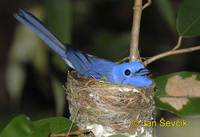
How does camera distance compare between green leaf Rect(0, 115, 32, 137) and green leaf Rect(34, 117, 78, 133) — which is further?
green leaf Rect(34, 117, 78, 133)

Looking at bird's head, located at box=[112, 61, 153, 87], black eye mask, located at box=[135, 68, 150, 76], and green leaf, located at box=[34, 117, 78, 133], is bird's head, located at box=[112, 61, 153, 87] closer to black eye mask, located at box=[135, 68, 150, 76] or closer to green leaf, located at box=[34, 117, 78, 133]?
black eye mask, located at box=[135, 68, 150, 76]

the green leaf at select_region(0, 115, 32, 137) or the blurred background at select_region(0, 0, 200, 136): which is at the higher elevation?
the blurred background at select_region(0, 0, 200, 136)

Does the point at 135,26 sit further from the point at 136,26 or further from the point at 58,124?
the point at 58,124

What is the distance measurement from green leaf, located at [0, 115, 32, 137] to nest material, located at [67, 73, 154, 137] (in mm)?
344

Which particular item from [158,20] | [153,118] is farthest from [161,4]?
[158,20]

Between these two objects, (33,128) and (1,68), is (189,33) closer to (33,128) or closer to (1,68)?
(33,128)

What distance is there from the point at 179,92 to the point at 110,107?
0.27m

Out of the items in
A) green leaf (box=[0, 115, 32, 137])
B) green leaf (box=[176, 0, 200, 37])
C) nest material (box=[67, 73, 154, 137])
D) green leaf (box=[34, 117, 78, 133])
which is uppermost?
green leaf (box=[176, 0, 200, 37])

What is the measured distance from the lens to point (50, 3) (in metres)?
2.64

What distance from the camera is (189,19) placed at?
223cm

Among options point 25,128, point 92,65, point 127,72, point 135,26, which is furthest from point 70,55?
point 25,128

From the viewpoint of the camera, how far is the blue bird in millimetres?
2232

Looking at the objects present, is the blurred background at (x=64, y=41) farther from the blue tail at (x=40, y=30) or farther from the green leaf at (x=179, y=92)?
the green leaf at (x=179, y=92)

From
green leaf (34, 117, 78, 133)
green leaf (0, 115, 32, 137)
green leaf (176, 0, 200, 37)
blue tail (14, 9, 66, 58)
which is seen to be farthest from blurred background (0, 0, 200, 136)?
green leaf (0, 115, 32, 137)
